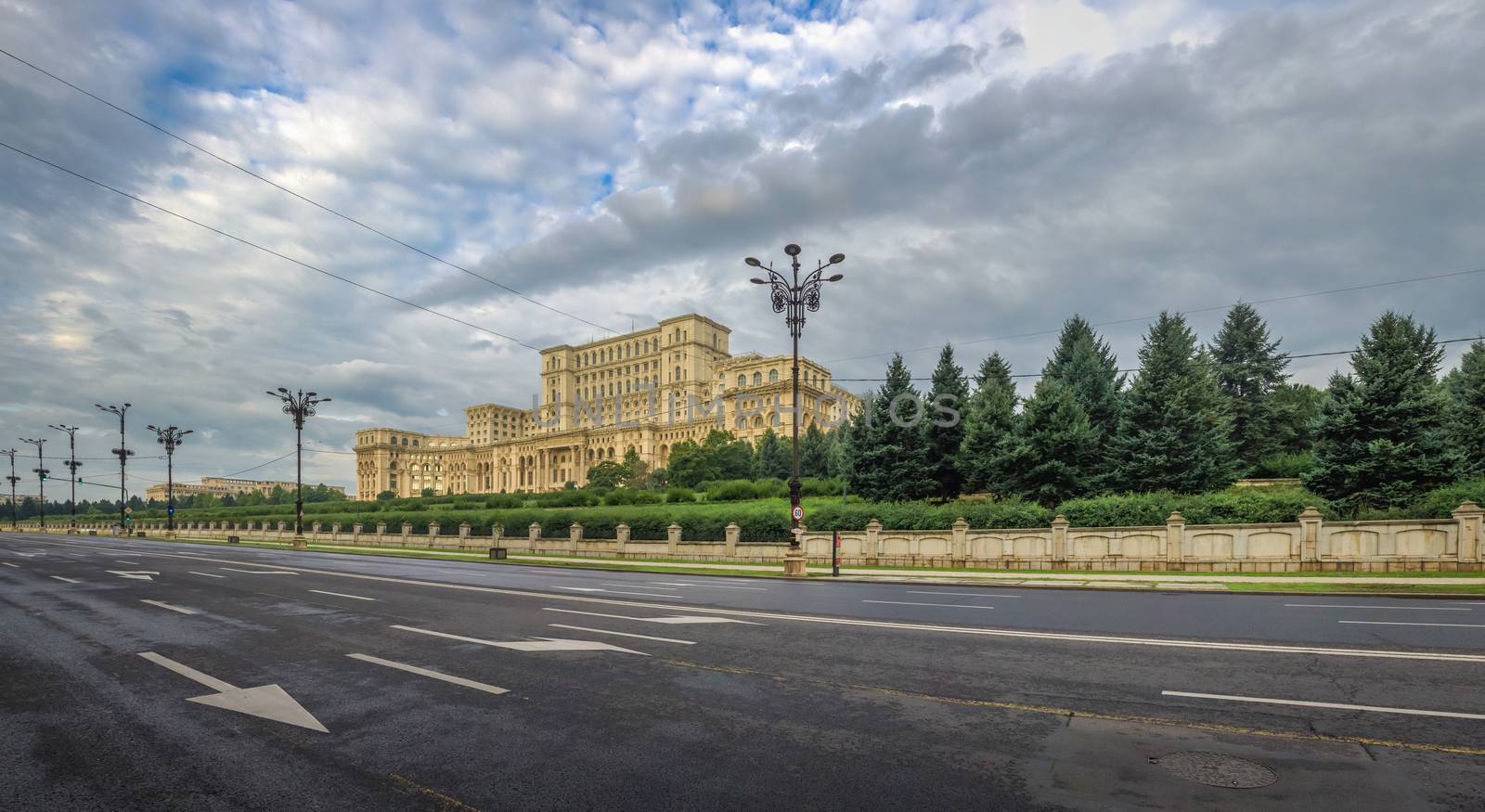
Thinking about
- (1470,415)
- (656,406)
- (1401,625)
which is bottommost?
(1401,625)

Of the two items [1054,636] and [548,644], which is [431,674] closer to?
[548,644]

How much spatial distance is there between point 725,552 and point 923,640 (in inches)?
984

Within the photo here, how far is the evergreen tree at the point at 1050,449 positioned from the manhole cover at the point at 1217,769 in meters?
33.3

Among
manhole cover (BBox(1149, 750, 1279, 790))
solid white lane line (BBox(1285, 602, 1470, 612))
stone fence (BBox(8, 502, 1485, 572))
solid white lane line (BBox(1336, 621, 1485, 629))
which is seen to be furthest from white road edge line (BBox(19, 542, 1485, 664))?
stone fence (BBox(8, 502, 1485, 572))

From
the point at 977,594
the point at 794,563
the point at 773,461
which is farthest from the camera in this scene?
the point at 773,461

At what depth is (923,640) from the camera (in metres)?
10.3

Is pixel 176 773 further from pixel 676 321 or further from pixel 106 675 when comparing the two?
pixel 676 321

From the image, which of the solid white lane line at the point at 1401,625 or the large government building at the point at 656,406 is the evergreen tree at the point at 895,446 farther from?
the large government building at the point at 656,406

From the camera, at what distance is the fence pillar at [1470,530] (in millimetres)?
20641

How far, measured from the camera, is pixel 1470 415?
36750 millimetres

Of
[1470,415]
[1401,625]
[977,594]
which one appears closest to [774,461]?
[1470,415]

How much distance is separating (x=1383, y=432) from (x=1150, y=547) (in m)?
14.1

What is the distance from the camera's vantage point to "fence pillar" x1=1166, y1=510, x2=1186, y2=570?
24.7m

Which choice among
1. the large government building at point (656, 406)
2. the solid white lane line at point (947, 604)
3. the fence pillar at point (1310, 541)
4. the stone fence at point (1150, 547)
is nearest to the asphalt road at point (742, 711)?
the solid white lane line at point (947, 604)
